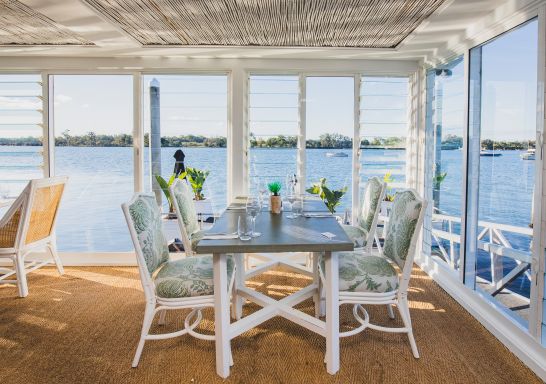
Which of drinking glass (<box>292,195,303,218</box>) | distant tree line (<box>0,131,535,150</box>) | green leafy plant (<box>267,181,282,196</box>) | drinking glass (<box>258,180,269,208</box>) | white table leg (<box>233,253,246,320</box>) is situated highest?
distant tree line (<box>0,131,535,150</box>)

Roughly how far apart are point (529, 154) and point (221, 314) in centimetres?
210

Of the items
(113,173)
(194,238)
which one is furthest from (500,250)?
(113,173)

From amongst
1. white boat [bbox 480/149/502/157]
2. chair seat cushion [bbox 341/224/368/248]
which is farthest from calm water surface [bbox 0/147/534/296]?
white boat [bbox 480/149/502/157]

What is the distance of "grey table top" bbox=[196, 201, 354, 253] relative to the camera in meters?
2.23

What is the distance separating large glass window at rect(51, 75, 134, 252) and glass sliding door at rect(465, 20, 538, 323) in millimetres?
3407

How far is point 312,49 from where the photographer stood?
160 inches

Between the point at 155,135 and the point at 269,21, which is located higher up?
the point at 269,21

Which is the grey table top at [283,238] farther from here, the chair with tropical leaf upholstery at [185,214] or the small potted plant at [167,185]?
the small potted plant at [167,185]

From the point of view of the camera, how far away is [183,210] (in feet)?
11.1

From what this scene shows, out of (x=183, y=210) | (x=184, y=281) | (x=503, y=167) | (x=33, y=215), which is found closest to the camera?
(x=184, y=281)

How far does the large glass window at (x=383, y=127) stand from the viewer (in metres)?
4.67

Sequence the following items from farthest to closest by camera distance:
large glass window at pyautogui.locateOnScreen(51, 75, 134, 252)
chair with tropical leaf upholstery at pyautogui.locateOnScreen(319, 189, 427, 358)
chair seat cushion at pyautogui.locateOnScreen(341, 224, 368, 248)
Answer: large glass window at pyautogui.locateOnScreen(51, 75, 134, 252)
chair seat cushion at pyautogui.locateOnScreen(341, 224, 368, 248)
chair with tropical leaf upholstery at pyautogui.locateOnScreen(319, 189, 427, 358)

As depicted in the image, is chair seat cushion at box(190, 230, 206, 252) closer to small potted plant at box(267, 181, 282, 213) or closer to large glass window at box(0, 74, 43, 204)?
small potted plant at box(267, 181, 282, 213)

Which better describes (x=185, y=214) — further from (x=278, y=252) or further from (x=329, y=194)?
(x=329, y=194)
